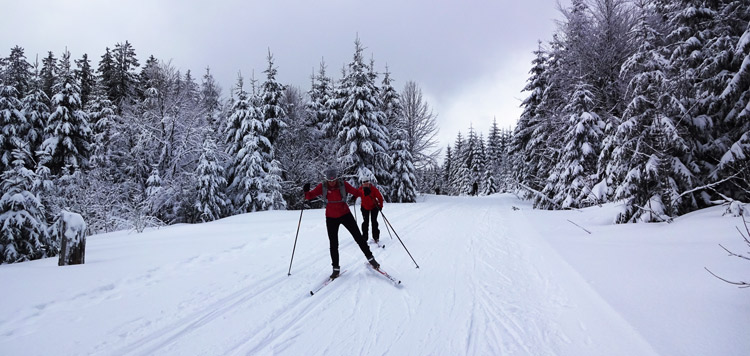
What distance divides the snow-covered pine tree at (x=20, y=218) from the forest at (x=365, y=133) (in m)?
0.04

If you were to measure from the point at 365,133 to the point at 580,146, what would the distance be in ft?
40.1

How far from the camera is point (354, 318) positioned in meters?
4.05

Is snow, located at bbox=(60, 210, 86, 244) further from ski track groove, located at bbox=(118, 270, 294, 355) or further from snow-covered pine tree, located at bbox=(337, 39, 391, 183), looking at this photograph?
snow-covered pine tree, located at bbox=(337, 39, 391, 183)

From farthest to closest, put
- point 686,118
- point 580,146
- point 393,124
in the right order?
point 393,124, point 580,146, point 686,118

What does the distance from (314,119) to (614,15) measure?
66.0 ft

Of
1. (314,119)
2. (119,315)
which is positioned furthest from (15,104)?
(119,315)

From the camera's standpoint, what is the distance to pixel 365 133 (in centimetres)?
2141

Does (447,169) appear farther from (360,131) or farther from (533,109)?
(360,131)

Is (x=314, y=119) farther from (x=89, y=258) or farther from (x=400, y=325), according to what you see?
(x=400, y=325)

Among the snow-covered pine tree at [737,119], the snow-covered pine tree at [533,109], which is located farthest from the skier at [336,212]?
the snow-covered pine tree at [533,109]

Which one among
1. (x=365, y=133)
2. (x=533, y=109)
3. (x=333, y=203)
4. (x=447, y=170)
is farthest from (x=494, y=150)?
(x=333, y=203)

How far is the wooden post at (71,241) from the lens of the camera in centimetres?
622

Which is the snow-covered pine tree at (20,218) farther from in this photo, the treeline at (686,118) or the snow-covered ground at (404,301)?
the treeline at (686,118)

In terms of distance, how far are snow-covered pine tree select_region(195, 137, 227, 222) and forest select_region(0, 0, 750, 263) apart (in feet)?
0.38
